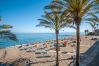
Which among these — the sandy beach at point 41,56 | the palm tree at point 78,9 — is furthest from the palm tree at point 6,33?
the sandy beach at point 41,56

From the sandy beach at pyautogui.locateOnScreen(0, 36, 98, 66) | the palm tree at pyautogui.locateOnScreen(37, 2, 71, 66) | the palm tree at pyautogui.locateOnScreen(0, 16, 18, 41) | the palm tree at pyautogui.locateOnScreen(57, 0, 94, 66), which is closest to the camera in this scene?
the palm tree at pyautogui.locateOnScreen(57, 0, 94, 66)

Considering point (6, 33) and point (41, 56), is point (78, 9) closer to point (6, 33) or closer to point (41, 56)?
point (6, 33)

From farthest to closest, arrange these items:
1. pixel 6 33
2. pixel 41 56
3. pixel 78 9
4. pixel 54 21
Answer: pixel 41 56, pixel 54 21, pixel 6 33, pixel 78 9

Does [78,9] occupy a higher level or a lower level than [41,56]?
higher

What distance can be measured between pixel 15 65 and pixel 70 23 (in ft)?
31.4

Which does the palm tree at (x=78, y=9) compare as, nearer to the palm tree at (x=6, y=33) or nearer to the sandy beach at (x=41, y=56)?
the palm tree at (x=6, y=33)

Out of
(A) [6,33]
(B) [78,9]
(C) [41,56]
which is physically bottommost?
(C) [41,56]

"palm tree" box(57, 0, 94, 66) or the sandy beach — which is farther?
the sandy beach

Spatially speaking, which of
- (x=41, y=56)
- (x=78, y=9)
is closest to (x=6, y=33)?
(x=78, y=9)

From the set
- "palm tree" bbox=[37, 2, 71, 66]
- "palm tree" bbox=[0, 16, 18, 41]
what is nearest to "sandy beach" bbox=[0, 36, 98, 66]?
"palm tree" bbox=[37, 2, 71, 66]

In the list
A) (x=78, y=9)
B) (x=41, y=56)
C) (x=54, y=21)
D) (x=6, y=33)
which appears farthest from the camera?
(x=41, y=56)

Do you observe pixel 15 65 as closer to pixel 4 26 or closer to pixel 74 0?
pixel 4 26

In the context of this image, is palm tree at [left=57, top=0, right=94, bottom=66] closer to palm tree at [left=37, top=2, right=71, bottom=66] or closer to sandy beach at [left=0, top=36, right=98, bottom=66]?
palm tree at [left=37, top=2, right=71, bottom=66]

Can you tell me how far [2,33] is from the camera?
603 inches
